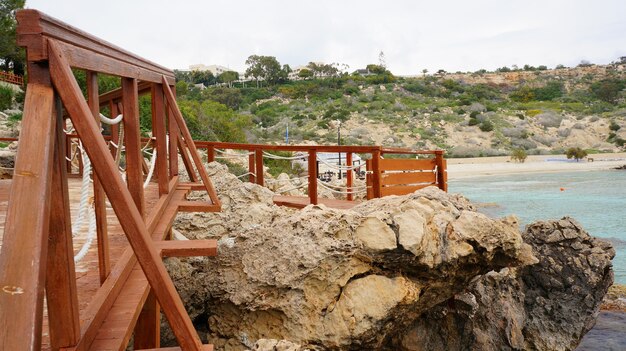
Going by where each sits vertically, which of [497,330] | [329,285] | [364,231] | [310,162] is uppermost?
[310,162]

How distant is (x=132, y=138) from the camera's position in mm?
2709

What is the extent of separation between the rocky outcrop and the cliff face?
2.01 feet

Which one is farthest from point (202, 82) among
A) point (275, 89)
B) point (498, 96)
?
point (498, 96)

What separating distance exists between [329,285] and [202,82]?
94.2 metres

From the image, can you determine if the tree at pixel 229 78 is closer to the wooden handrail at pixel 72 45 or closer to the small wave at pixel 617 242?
the small wave at pixel 617 242

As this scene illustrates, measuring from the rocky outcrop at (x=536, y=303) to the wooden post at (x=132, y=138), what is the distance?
3.91 m

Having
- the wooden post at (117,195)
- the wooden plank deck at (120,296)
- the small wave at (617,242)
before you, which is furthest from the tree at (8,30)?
the wooden post at (117,195)

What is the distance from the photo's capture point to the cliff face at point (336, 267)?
432cm

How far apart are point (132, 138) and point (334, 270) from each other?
7.21 feet

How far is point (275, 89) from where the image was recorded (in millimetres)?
78938

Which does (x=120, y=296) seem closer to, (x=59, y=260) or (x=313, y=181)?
(x=59, y=260)

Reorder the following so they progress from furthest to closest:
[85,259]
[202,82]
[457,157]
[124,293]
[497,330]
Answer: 1. [202,82]
2. [457,157]
3. [497,330]
4. [85,259]
5. [124,293]

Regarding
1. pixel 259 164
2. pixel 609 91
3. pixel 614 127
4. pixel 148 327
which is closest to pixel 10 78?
pixel 259 164

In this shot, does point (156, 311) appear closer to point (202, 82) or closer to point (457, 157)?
point (457, 157)
